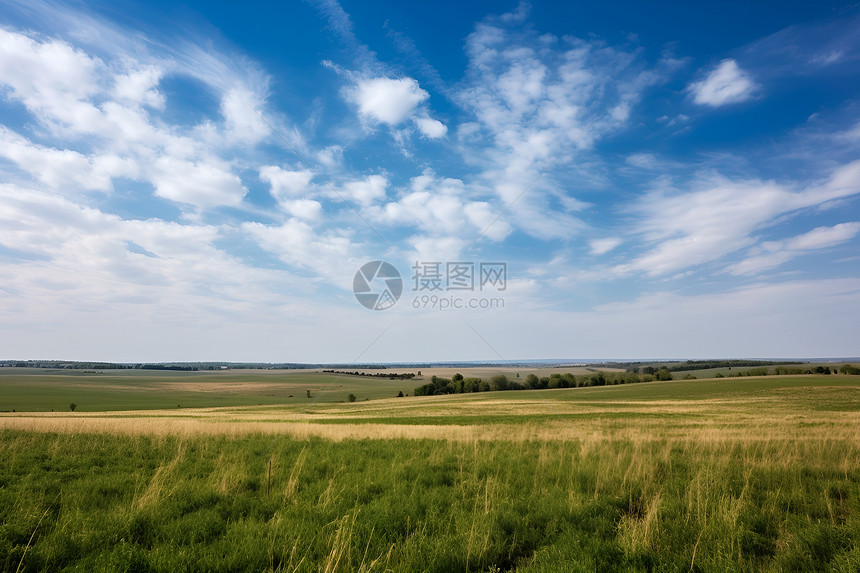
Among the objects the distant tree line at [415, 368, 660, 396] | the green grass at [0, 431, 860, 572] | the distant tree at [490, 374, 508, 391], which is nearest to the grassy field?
the green grass at [0, 431, 860, 572]

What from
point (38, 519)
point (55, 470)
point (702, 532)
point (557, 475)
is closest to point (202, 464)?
point (55, 470)

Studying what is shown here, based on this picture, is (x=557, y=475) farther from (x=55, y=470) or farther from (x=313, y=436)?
(x=55, y=470)

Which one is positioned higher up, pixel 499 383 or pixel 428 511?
pixel 428 511

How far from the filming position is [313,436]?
46.8ft

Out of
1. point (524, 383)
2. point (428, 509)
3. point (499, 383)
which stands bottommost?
point (524, 383)

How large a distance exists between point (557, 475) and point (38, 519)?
842 cm

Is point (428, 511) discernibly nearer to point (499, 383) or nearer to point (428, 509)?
point (428, 509)

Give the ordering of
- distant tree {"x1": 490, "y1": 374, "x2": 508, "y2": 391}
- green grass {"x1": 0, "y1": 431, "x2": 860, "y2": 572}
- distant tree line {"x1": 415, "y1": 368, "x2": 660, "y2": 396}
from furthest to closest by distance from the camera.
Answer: distant tree line {"x1": 415, "y1": 368, "x2": 660, "y2": 396}, distant tree {"x1": 490, "y1": 374, "x2": 508, "y2": 391}, green grass {"x1": 0, "y1": 431, "x2": 860, "y2": 572}

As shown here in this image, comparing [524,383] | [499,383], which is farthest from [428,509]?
[524,383]

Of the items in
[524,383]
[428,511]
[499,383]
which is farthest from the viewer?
[524,383]

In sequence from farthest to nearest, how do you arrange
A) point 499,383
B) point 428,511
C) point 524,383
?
point 524,383, point 499,383, point 428,511

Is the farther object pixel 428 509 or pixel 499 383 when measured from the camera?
pixel 499 383

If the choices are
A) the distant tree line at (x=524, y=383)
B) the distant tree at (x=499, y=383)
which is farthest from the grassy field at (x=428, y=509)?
the distant tree at (x=499, y=383)

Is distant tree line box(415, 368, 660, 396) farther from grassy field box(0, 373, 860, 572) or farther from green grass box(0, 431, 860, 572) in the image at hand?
green grass box(0, 431, 860, 572)
